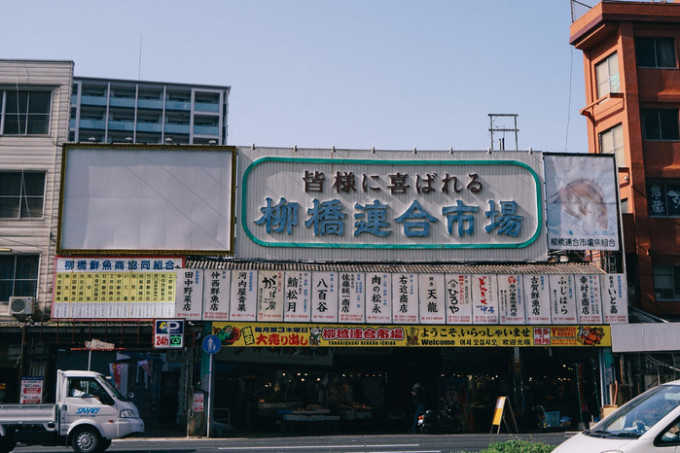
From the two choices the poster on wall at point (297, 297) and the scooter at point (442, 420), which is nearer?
the poster on wall at point (297, 297)

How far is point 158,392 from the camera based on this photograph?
3169 cm

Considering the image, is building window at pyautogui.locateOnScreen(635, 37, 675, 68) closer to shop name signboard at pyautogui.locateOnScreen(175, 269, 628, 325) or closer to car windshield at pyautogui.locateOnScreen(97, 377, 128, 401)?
shop name signboard at pyautogui.locateOnScreen(175, 269, 628, 325)

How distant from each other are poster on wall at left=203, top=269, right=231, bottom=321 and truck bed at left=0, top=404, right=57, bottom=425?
768 centimetres

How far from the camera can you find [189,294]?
1017 inches

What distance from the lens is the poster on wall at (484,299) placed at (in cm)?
2644

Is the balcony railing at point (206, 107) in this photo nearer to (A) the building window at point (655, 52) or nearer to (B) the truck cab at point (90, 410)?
(A) the building window at point (655, 52)

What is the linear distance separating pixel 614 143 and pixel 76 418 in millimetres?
24592

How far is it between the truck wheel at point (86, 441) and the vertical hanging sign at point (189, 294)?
676cm

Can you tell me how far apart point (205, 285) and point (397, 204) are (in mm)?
8493

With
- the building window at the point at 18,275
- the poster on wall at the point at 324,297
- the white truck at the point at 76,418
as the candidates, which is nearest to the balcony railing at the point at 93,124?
the building window at the point at 18,275

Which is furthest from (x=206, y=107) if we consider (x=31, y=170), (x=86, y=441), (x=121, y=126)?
(x=86, y=441)

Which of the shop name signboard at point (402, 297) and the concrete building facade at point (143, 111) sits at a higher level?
the concrete building facade at point (143, 111)

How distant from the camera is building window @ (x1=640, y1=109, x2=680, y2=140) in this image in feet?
99.9

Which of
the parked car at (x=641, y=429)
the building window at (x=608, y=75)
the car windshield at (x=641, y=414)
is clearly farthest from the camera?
the building window at (x=608, y=75)
